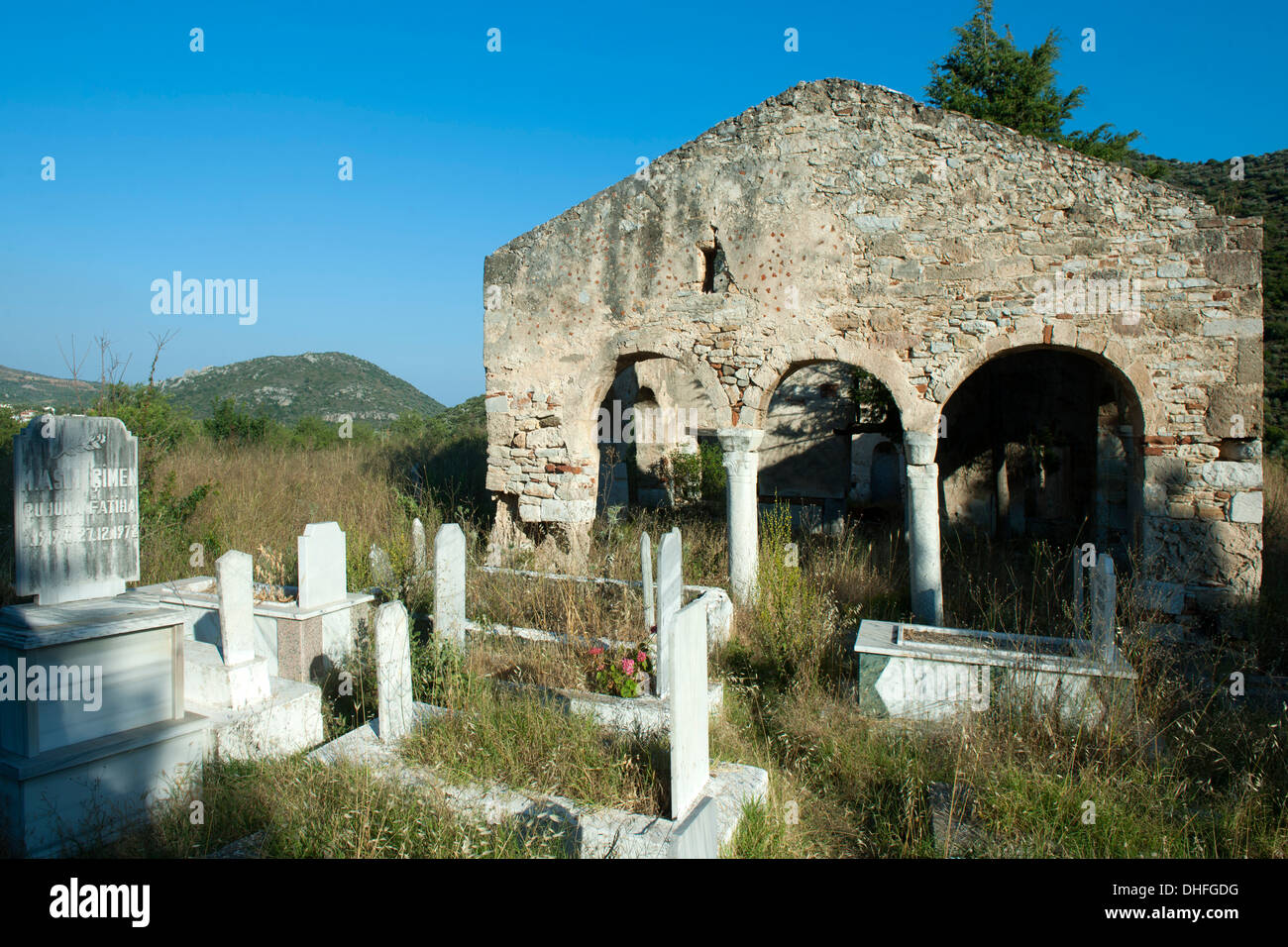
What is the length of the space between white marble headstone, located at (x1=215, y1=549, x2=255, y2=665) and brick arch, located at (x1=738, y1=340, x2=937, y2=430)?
5.02 m

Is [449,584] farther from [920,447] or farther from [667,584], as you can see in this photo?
[920,447]

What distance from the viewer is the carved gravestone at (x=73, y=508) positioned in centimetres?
407

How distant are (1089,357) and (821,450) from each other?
8.76 meters

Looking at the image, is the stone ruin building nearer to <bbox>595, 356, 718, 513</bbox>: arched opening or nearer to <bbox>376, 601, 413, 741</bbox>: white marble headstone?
<bbox>376, 601, 413, 741</bbox>: white marble headstone

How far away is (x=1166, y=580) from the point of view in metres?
6.83

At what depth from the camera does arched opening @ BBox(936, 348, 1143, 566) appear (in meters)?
11.9

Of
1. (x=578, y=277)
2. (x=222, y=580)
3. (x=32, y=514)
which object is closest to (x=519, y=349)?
(x=578, y=277)

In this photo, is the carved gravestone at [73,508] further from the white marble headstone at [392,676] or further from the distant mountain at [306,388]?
the distant mountain at [306,388]

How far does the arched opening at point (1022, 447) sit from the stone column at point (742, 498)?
5.58m

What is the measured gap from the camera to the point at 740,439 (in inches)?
314

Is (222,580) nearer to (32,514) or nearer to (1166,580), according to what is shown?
(32,514)

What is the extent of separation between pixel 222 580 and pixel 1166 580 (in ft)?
25.6

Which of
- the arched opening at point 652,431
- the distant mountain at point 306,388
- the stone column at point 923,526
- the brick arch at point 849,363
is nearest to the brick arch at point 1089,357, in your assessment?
the brick arch at point 849,363

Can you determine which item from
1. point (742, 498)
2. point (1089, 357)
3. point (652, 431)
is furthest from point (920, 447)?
point (652, 431)
